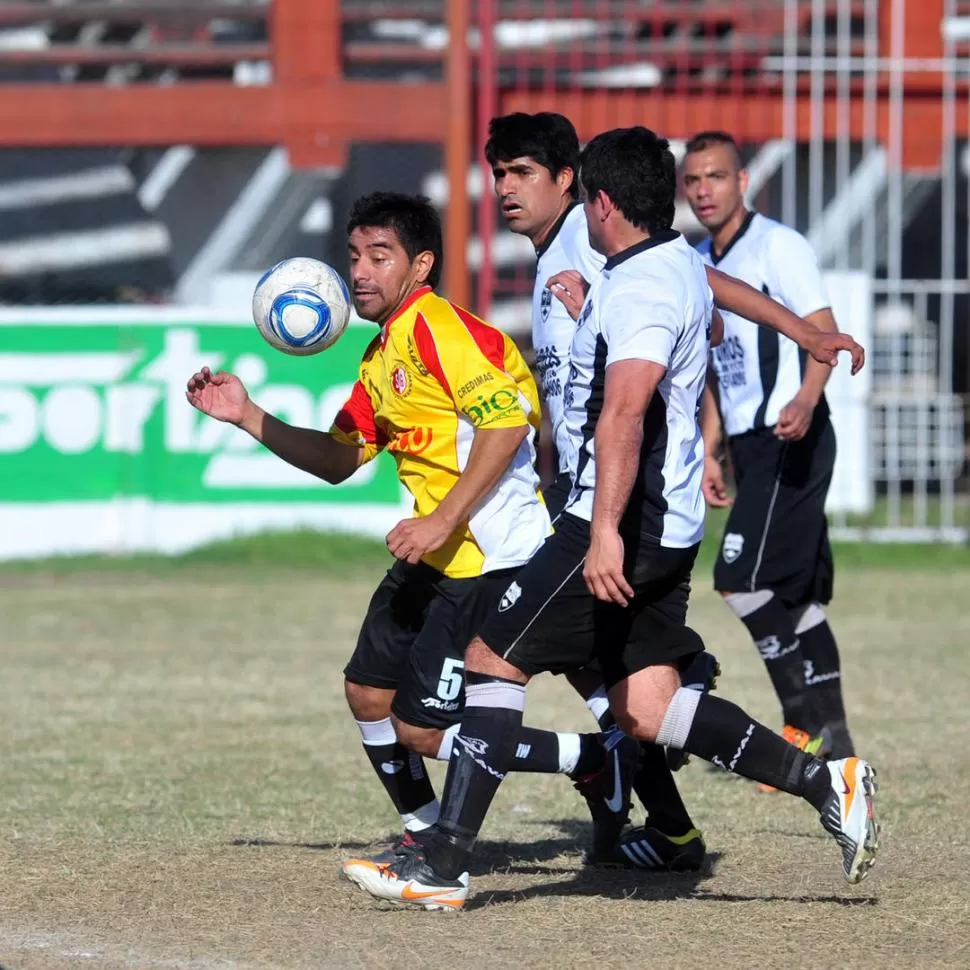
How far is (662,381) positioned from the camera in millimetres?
4758

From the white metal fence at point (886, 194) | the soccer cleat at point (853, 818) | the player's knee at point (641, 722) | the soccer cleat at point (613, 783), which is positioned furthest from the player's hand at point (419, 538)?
the white metal fence at point (886, 194)

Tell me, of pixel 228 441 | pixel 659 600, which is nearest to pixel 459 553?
pixel 659 600

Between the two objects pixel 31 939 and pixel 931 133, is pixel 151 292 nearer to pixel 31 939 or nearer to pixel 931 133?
pixel 931 133

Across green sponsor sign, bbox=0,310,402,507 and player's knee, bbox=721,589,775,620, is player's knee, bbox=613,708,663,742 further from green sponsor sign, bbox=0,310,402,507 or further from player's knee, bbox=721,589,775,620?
green sponsor sign, bbox=0,310,402,507

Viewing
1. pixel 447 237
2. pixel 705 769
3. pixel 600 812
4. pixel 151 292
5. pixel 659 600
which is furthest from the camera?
pixel 151 292

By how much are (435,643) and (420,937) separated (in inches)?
33.6

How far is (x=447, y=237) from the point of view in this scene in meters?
15.1

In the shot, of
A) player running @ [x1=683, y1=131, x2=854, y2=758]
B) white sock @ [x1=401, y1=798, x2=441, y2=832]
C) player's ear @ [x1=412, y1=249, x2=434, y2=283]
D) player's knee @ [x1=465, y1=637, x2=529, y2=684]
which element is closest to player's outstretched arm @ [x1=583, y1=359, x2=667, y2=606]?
player's knee @ [x1=465, y1=637, x2=529, y2=684]

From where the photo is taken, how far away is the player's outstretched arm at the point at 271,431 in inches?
208

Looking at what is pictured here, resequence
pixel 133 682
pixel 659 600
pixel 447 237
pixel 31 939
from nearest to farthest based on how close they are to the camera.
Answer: pixel 31 939 < pixel 659 600 < pixel 133 682 < pixel 447 237

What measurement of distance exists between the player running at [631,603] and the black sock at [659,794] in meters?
0.57

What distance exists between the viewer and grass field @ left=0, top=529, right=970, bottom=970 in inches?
180

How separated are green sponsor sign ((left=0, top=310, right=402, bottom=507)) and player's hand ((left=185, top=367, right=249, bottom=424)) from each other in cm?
828

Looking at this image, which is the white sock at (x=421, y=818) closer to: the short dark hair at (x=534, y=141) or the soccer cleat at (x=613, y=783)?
the soccer cleat at (x=613, y=783)
